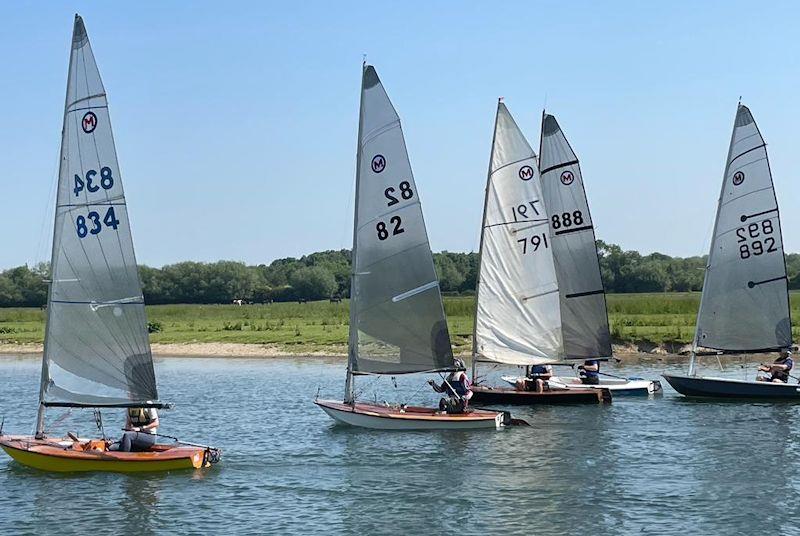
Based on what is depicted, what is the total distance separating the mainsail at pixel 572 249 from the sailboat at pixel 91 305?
20288 mm

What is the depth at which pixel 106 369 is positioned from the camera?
2675 cm

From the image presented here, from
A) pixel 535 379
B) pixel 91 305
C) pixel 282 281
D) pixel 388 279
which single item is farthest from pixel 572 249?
pixel 282 281

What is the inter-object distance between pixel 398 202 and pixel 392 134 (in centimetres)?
199

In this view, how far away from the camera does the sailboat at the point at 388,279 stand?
1319 inches

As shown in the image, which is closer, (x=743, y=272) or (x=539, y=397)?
(x=539, y=397)

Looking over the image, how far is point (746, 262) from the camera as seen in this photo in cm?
4156

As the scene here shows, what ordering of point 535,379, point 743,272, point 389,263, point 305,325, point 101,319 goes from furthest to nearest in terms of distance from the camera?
point 305,325 < point 743,272 < point 535,379 < point 389,263 < point 101,319

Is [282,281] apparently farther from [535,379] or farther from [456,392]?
[456,392]

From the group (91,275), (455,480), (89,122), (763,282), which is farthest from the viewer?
(763,282)

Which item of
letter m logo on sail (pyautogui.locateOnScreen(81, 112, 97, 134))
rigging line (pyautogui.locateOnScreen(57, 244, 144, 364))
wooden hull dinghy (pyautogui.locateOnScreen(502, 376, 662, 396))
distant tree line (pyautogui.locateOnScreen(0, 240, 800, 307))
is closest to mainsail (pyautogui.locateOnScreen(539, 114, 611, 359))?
wooden hull dinghy (pyautogui.locateOnScreen(502, 376, 662, 396))

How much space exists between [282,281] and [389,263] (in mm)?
118668

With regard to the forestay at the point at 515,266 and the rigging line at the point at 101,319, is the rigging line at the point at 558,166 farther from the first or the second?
the rigging line at the point at 101,319

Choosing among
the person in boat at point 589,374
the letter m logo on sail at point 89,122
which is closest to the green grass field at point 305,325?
the person in boat at point 589,374

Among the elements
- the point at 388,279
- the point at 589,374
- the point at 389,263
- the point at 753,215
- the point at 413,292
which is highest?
the point at 753,215
